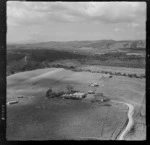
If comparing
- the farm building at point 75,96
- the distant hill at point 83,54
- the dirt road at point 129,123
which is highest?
the distant hill at point 83,54

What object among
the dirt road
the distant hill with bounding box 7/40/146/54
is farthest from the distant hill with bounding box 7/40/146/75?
the dirt road

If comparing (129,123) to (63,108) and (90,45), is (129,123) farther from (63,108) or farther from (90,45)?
(90,45)

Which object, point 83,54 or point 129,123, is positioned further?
point 83,54

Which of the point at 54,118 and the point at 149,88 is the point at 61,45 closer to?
the point at 54,118

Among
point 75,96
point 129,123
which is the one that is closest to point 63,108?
point 75,96

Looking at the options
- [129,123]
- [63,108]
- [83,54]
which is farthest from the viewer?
[83,54]

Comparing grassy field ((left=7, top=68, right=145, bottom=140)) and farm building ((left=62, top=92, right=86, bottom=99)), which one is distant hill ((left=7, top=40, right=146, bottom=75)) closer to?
grassy field ((left=7, top=68, right=145, bottom=140))

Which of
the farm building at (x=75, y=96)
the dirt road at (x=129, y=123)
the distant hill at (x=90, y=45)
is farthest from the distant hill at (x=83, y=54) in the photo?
the dirt road at (x=129, y=123)

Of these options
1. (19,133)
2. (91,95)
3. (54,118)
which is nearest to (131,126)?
(91,95)

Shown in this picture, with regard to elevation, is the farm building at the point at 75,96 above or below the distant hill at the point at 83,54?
below

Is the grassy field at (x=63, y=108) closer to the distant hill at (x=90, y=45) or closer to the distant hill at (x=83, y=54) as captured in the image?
the distant hill at (x=83, y=54)
